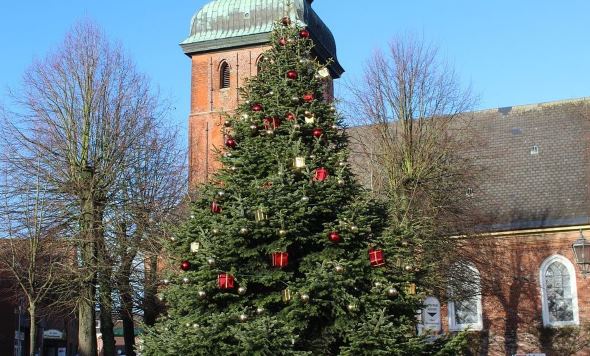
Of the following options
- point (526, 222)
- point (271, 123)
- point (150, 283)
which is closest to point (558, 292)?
point (526, 222)

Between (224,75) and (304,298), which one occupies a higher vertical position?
(224,75)

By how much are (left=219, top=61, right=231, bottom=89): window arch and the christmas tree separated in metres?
25.5

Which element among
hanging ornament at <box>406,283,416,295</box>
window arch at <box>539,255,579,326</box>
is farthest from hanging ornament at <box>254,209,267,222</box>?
window arch at <box>539,255,579,326</box>

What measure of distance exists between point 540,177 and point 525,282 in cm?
438

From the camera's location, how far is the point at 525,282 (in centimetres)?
2867

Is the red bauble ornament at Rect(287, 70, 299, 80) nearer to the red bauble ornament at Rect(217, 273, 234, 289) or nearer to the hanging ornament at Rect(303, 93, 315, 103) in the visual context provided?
the hanging ornament at Rect(303, 93, 315, 103)

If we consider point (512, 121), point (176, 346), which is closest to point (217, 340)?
point (176, 346)

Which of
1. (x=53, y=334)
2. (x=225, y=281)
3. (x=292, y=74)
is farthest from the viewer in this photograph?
(x=53, y=334)

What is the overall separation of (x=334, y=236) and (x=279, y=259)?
726 millimetres

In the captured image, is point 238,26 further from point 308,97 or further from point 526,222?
point 308,97

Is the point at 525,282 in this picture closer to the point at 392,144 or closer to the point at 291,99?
the point at 392,144

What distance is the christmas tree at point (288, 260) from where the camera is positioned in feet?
30.1

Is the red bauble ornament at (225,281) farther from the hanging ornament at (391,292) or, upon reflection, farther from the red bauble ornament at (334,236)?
the hanging ornament at (391,292)

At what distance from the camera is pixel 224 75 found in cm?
3644
